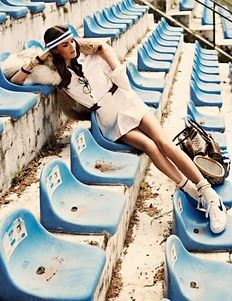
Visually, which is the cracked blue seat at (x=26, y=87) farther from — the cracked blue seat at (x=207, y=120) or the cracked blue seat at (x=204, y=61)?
the cracked blue seat at (x=204, y=61)

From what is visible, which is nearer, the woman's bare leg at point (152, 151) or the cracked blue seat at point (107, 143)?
the woman's bare leg at point (152, 151)

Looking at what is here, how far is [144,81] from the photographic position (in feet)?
16.5

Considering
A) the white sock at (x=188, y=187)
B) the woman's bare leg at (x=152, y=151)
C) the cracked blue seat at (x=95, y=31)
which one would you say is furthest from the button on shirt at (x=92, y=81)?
the cracked blue seat at (x=95, y=31)

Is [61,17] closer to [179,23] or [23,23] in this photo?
[23,23]

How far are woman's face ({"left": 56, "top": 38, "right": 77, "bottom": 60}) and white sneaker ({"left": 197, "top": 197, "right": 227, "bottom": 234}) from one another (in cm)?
108

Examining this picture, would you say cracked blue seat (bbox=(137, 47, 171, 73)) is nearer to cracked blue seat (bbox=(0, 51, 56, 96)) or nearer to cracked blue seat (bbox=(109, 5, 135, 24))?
cracked blue seat (bbox=(109, 5, 135, 24))

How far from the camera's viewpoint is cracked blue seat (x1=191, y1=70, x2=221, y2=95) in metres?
5.88

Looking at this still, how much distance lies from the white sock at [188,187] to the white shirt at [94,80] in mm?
721

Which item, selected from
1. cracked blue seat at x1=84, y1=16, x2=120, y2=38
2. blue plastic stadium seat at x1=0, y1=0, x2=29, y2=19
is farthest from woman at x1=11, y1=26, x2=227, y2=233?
cracked blue seat at x1=84, y1=16, x2=120, y2=38

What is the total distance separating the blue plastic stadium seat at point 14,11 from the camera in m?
4.37

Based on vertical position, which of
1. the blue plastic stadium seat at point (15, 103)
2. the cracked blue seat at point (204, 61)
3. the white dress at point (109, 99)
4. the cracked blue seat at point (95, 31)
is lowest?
the cracked blue seat at point (204, 61)

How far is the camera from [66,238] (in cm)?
245

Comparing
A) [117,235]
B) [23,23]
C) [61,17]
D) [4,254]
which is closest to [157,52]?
[61,17]

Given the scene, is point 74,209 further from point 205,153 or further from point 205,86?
point 205,86
